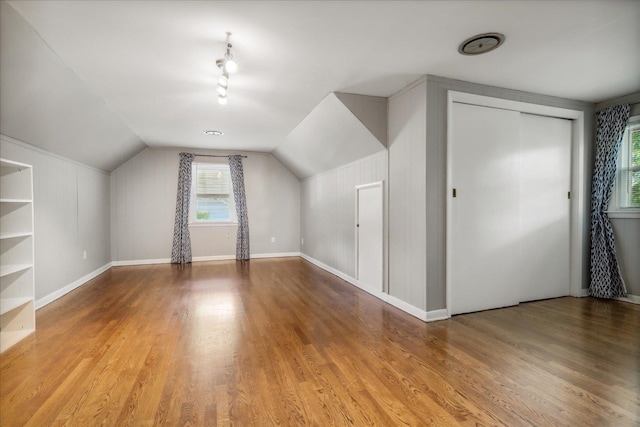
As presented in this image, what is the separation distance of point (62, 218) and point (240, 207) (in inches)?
124

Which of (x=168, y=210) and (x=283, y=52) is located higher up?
(x=283, y=52)

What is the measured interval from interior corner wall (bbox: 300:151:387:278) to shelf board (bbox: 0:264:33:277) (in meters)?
3.66

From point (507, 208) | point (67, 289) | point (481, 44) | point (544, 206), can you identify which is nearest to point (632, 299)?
point (544, 206)

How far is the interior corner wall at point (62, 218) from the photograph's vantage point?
3414 millimetres

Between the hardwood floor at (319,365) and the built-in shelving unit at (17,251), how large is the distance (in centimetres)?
23

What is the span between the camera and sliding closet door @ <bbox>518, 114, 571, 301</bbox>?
11.5ft

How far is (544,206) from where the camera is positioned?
3.63 meters

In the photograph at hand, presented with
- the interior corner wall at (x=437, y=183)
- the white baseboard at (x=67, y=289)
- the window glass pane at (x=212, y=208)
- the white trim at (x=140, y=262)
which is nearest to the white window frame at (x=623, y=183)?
the interior corner wall at (x=437, y=183)

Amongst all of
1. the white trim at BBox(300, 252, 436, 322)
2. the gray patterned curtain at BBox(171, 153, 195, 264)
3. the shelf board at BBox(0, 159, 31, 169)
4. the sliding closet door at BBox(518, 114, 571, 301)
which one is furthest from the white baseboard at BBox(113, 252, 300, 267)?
the sliding closet door at BBox(518, 114, 571, 301)

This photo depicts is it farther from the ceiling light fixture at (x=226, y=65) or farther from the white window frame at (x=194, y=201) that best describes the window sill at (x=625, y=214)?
the white window frame at (x=194, y=201)

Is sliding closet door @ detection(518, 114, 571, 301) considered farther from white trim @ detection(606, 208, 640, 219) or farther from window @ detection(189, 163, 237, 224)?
window @ detection(189, 163, 237, 224)

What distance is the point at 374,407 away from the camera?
1.68 meters

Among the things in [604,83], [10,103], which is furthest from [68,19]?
[604,83]

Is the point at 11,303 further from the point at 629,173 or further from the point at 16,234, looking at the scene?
the point at 629,173
